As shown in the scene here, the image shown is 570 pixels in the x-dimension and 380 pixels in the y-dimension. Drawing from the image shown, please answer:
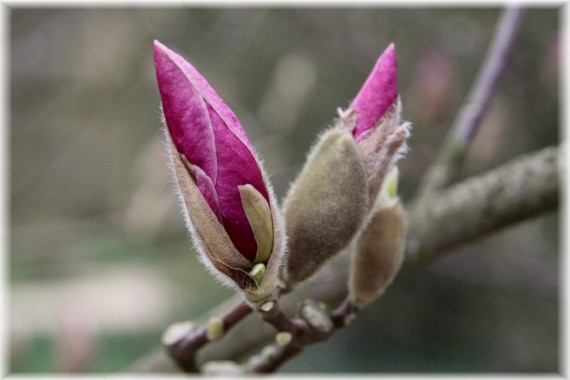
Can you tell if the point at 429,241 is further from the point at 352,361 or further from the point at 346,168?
the point at 352,361

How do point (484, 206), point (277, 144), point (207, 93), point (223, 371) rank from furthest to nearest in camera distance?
point (277, 144) < point (484, 206) < point (223, 371) < point (207, 93)

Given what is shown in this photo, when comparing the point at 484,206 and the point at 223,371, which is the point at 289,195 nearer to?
the point at 223,371

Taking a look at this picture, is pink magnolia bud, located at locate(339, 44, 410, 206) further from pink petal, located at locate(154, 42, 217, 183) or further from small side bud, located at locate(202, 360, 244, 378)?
small side bud, located at locate(202, 360, 244, 378)

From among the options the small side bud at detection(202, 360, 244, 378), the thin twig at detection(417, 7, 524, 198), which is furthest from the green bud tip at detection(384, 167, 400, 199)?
the thin twig at detection(417, 7, 524, 198)

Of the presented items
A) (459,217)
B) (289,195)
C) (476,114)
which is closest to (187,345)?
(289,195)

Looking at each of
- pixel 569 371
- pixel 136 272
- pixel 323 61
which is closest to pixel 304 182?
pixel 569 371

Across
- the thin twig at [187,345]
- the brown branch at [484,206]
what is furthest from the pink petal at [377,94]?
the brown branch at [484,206]

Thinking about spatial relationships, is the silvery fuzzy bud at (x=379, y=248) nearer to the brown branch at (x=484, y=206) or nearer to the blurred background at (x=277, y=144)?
the blurred background at (x=277, y=144)

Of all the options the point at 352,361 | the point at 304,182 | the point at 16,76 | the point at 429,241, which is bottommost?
the point at 352,361
